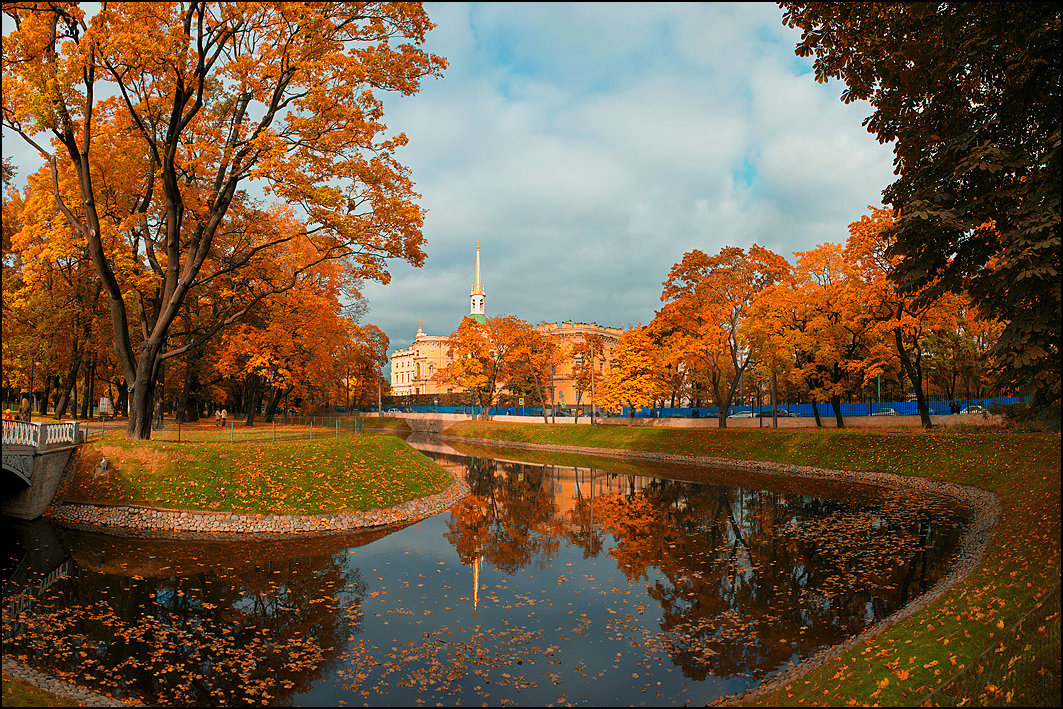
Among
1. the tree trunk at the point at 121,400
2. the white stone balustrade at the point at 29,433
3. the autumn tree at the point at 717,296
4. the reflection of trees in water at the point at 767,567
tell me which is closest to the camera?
the reflection of trees in water at the point at 767,567

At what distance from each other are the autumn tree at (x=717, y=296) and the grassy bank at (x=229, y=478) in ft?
79.8

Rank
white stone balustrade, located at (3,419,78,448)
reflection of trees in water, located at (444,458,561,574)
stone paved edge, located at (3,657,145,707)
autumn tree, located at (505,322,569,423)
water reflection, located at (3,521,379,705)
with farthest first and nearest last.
Result: 1. autumn tree, located at (505,322,569,423)
2. white stone balustrade, located at (3,419,78,448)
3. reflection of trees in water, located at (444,458,561,574)
4. water reflection, located at (3,521,379,705)
5. stone paved edge, located at (3,657,145,707)

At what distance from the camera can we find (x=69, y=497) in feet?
64.2

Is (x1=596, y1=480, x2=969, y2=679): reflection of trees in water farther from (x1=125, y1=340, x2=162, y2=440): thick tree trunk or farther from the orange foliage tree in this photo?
the orange foliage tree

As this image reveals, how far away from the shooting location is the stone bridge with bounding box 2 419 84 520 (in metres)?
17.2

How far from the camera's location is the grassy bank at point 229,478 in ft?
63.1

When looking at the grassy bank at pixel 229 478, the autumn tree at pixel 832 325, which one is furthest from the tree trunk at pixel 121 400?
the autumn tree at pixel 832 325

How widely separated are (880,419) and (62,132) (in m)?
45.6

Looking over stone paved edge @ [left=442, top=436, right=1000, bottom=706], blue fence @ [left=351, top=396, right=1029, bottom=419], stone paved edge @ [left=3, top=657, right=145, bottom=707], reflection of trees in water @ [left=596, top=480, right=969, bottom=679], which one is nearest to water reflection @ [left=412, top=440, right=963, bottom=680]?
reflection of trees in water @ [left=596, top=480, right=969, bottom=679]

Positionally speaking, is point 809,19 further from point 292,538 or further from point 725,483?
point 725,483

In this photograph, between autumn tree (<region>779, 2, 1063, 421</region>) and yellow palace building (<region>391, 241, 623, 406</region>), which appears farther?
yellow palace building (<region>391, 241, 623, 406</region>)

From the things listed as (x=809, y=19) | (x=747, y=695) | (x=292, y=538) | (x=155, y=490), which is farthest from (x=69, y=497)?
(x=809, y=19)

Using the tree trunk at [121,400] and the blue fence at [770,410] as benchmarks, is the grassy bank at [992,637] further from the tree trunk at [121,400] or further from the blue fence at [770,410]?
the tree trunk at [121,400]

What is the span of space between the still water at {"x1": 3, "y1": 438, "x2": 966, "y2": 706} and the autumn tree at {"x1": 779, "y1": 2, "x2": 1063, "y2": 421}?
642cm
